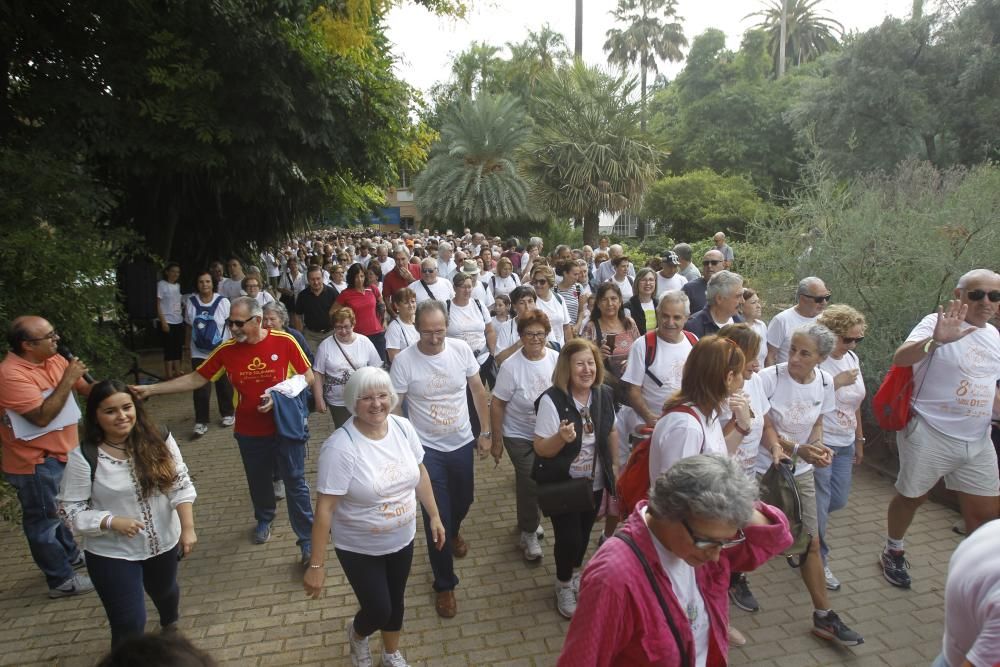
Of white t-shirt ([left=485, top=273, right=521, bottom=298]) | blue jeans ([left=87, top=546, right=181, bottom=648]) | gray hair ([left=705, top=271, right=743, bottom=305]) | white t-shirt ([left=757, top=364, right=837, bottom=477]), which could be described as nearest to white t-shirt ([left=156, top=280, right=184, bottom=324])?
white t-shirt ([left=485, top=273, right=521, bottom=298])

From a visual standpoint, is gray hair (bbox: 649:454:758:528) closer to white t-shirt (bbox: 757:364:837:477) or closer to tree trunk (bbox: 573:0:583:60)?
white t-shirt (bbox: 757:364:837:477)

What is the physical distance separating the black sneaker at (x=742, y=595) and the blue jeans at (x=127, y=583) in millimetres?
3379

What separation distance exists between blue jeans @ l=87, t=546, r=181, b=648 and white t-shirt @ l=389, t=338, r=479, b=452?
62.5 inches

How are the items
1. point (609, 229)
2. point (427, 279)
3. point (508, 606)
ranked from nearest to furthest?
point (508, 606)
point (427, 279)
point (609, 229)

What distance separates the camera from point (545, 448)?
142 inches

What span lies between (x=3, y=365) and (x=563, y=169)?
720 inches

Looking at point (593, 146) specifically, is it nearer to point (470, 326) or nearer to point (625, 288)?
→ point (625, 288)

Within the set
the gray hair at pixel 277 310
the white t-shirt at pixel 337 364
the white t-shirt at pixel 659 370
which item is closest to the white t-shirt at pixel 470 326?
the white t-shirt at pixel 337 364

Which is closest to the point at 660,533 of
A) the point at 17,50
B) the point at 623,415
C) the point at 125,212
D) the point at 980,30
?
the point at 623,415

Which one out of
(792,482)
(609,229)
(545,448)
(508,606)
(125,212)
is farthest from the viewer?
(609,229)

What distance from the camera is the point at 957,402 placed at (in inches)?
153

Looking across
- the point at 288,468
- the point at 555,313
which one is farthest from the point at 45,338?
the point at 555,313

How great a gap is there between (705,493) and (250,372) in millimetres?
3584

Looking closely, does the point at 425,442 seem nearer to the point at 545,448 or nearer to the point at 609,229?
the point at 545,448
